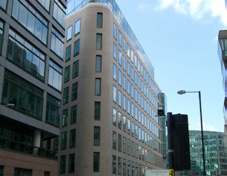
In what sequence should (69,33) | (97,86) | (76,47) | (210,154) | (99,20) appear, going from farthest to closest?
(210,154) → (69,33) → (76,47) → (99,20) → (97,86)

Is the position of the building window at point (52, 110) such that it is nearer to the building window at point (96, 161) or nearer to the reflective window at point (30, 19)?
the reflective window at point (30, 19)

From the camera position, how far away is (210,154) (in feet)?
504

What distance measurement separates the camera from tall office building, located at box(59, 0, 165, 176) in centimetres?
5009

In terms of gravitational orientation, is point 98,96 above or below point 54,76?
above

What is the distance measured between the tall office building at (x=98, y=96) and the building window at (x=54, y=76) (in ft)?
50.4

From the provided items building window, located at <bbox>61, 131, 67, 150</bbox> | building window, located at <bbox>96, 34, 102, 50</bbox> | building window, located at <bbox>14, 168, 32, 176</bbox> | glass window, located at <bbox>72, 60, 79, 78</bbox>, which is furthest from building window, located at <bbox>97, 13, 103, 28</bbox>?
building window, located at <bbox>14, 168, 32, 176</bbox>

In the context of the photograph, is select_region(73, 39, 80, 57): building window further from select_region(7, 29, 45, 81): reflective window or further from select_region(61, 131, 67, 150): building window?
select_region(7, 29, 45, 81): reflective window

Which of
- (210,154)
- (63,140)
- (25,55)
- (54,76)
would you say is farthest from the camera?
(210,154)

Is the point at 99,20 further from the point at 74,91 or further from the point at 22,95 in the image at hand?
the point at 22,95

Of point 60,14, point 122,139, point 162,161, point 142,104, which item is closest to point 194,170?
point 162,161

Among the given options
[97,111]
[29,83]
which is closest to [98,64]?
[97,111]

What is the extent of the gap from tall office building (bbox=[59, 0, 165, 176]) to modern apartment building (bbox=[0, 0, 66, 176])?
50.3ft

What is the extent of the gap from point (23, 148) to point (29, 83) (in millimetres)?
5962

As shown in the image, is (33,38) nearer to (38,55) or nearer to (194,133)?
(38,55)
